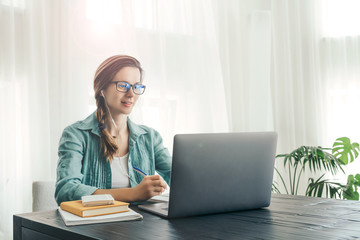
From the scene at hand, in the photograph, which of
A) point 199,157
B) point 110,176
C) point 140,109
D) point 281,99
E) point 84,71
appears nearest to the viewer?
point 199,157

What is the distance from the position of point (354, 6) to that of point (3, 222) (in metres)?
3.28

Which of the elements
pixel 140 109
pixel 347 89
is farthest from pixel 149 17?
pixel 347 89

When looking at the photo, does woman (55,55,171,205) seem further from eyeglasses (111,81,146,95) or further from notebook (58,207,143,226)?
notebook (58,207,143,226)

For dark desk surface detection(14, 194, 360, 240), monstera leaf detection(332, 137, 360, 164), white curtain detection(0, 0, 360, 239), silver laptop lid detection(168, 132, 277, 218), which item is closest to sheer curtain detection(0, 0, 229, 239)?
white curtain detection(0, 0, 360, 239)

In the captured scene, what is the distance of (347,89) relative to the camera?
388 centimetres

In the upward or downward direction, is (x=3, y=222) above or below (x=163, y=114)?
below

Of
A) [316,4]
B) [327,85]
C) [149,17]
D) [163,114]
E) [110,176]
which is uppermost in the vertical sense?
[316,4]

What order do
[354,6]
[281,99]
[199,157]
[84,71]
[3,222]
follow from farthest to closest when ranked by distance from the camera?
[281,99], [354,6], [84,71], [3,222], [199,157]

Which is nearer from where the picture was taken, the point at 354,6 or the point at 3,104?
the point at 3,104

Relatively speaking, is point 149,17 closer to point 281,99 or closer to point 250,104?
point 250,104

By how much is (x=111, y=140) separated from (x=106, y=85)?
268 millimetres

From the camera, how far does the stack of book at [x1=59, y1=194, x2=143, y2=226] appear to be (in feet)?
4.05

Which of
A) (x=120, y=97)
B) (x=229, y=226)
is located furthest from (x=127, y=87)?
(x=229, y=226)

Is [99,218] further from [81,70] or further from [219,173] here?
[81,70]
